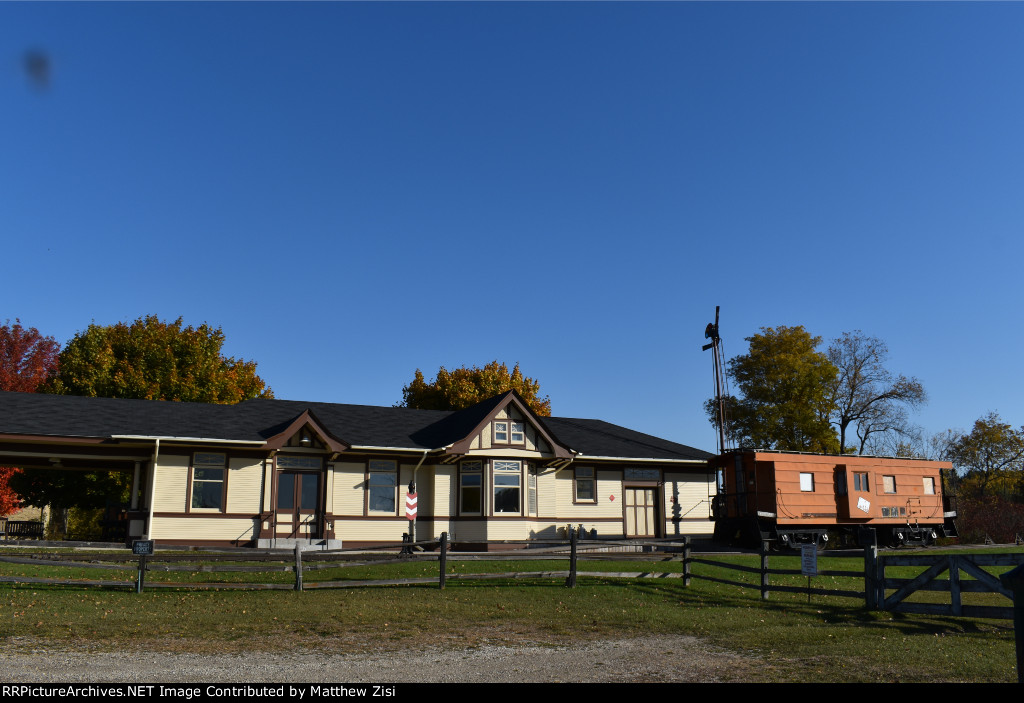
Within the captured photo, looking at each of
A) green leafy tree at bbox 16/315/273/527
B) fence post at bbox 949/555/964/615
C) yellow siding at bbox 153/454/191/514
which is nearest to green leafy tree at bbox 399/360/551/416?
green leafy tree at bbox 16/315/273/527

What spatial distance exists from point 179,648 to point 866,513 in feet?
93.6

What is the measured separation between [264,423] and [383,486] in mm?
5071

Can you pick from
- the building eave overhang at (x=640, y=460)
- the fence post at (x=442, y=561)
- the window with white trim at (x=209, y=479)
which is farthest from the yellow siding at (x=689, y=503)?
the window with white trim at (x=209, y=479)

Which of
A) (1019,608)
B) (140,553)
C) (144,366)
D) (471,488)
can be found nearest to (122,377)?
(144,366)

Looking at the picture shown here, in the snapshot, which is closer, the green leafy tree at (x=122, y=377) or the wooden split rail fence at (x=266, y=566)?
the wooden split rail fence at (x=266, y=566)

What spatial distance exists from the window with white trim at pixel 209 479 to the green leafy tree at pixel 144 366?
1551 centimetres

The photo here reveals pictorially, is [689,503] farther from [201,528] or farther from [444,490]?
[201,528]

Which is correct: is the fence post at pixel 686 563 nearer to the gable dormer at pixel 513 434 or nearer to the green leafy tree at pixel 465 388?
the gable dormer at pixel 513 434

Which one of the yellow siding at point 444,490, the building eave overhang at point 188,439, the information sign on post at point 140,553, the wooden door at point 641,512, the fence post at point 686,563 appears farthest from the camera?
the wooden door at point 641,512

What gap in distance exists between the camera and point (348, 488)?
1162 inches

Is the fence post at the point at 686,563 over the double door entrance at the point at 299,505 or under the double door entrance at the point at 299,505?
under

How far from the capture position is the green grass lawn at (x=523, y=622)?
9805 mm
